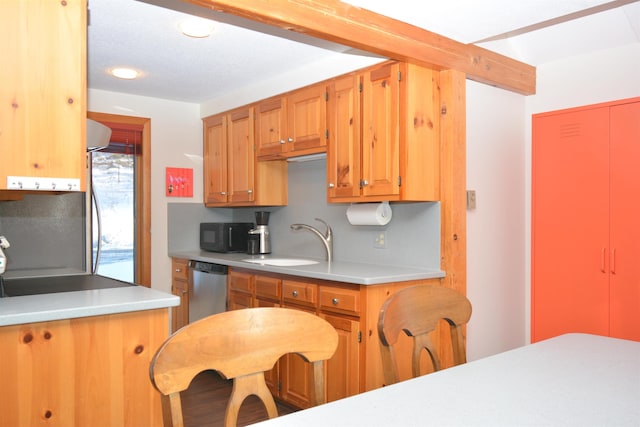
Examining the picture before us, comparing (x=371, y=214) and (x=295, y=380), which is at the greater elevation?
(x=371, y=214)

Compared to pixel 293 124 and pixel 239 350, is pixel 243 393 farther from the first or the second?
pixel 293 124

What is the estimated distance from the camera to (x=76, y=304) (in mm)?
1816

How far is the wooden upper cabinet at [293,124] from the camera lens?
11.3ft

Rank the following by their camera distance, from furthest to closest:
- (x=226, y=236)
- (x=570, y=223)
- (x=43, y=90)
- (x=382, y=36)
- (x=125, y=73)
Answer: (x=226, y=236)
(x=125, y=73)
(x=570, y=223)
(x=382, y=36)
(x=43, y=90)

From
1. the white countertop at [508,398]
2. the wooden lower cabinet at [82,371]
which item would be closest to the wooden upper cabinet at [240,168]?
the wooden lower cabinet at [82,371]

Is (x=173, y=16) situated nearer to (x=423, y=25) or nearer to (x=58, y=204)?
(x=423, y=25)

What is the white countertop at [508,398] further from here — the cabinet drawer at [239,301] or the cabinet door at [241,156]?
the cabinet door at [241,156]

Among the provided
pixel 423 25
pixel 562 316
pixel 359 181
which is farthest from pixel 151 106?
pixel 562 316

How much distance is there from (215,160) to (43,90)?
2.84 meters

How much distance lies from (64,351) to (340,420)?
119cm

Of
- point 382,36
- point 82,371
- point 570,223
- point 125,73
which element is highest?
point 125,73

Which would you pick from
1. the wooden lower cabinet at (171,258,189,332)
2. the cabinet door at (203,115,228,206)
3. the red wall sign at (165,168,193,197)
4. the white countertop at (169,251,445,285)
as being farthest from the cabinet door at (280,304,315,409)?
the red wall sign at (165,168,193,197)

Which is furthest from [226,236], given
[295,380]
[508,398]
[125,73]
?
[508,398]

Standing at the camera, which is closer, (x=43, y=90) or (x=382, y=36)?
(x=43, y=90)
